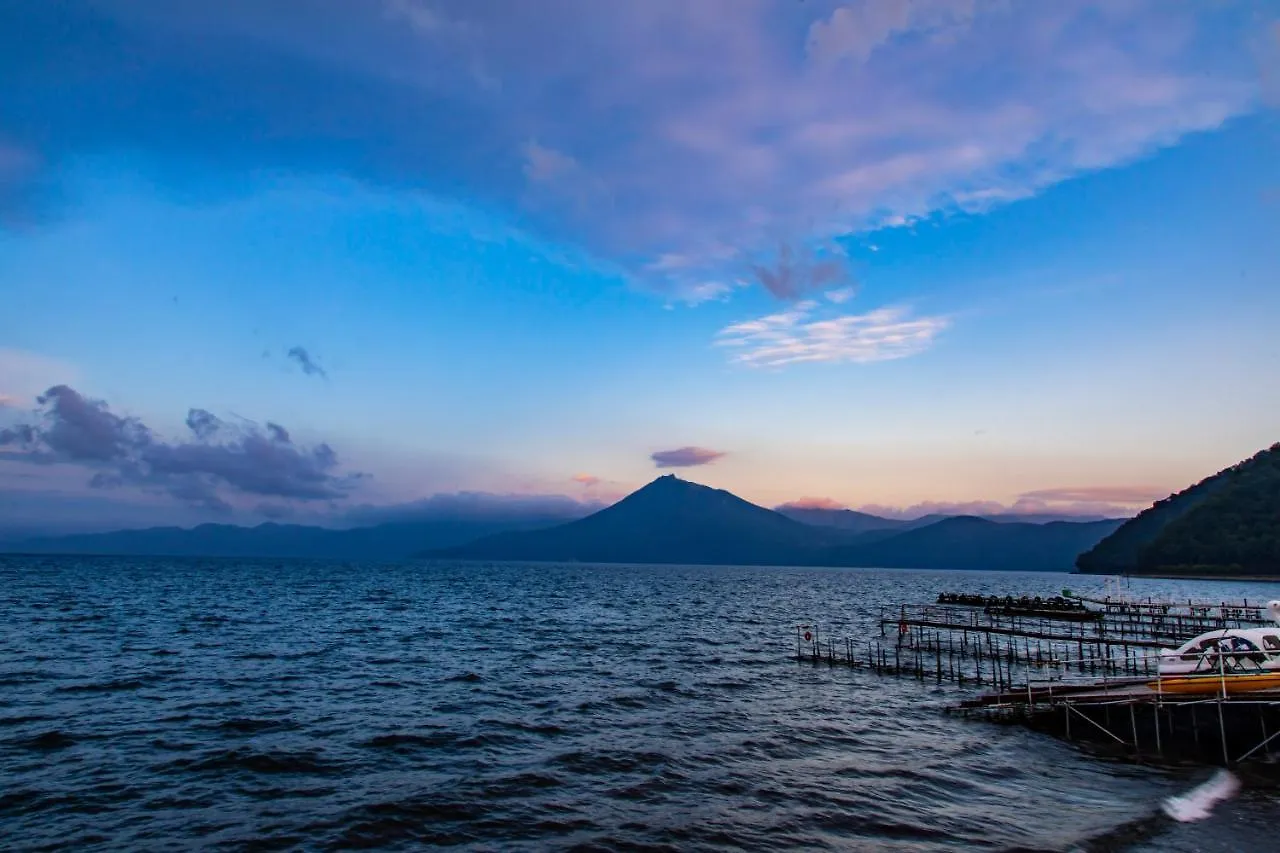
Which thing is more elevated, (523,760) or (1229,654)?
(1229,654)

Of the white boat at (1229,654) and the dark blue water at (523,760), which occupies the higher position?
the white boat at (1229,654)

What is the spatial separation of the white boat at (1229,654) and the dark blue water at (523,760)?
21.2ft

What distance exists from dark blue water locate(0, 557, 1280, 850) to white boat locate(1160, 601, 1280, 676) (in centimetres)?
646

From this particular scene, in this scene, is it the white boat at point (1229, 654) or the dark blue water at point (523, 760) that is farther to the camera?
the white boat at point (1229, 654)

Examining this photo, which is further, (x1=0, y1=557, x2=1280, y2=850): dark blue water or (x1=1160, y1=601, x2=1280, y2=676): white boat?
(x1=1160, y1=601, x2=1280, y2=676): white boat

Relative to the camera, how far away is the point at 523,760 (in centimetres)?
2705

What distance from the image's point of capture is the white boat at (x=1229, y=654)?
3125 cm

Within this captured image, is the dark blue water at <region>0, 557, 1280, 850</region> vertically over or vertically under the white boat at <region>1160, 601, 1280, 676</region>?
under

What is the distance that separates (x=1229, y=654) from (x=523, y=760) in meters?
30.7

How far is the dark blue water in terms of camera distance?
20453 millimetres

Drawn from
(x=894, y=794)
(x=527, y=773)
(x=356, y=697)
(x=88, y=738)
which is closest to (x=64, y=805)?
(x=88, y=738)

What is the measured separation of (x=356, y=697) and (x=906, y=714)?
29.3 meters

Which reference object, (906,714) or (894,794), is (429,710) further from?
(906,714)

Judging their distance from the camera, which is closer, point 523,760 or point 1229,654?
point 523,760
